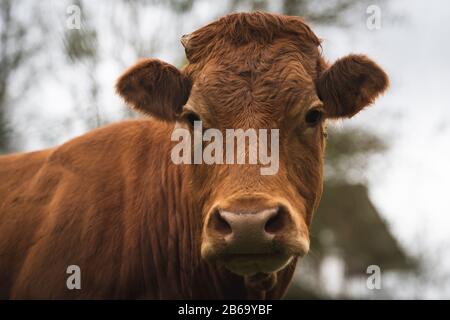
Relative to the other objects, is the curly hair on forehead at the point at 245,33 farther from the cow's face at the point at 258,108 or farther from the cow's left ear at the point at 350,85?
the cow's left ear at the point at 350,85

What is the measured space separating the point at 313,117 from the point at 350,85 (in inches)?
21.5

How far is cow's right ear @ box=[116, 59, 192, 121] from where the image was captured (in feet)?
20.3

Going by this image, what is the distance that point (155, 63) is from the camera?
20.5ft

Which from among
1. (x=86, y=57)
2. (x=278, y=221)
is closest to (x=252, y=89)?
(x=278, y=221)

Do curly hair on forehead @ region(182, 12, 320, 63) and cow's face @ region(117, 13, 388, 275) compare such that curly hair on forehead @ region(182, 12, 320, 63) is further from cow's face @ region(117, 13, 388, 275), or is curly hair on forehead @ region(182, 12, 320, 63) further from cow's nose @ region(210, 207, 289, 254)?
cow's nose @ region(210, 207, 289, 254)

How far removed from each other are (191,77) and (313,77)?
949 millimetres

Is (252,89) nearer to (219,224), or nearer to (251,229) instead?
(219,224)

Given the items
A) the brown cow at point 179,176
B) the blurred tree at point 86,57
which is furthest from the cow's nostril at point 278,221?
the blurred tree at point 86,57

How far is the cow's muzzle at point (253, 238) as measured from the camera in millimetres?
4840

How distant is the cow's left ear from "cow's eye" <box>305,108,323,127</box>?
24cm

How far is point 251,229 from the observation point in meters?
4.82

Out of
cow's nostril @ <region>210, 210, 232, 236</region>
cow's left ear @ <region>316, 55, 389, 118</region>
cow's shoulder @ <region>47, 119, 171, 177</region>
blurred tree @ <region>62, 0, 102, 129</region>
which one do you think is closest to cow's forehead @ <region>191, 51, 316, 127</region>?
cow's left ear @ <region>316, 55, 389, 118</region>

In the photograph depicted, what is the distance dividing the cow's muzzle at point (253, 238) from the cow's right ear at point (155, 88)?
1.41 meters
